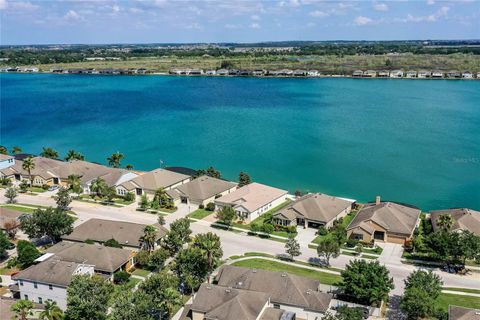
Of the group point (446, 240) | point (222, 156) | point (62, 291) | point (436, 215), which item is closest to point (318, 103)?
point (222, 156)

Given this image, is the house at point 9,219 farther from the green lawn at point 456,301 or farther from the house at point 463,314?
the house at point 463,314

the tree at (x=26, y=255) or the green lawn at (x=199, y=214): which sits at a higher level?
the tree at (x=26, y=255)

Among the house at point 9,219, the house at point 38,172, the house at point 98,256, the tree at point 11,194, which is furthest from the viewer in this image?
the house at point 38,172

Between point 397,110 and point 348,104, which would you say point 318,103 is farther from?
point 397,110

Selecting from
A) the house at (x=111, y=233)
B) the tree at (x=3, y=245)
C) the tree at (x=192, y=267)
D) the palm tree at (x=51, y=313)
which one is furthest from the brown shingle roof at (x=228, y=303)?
the tree at (x=3, y=245)

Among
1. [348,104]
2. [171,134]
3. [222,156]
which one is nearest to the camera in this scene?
[222,156]

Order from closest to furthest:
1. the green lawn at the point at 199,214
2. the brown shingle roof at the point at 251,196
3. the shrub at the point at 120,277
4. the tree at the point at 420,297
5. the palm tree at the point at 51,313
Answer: the palm tree at the point at 51,313
the tree at the point at 420,297
the shrub at the point at 120,277
the green lawn at the point at 199,214
the brown shingle roof at the point at 251,196

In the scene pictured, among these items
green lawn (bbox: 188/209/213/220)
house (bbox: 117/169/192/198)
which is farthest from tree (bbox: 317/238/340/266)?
house (bbox: 117/169/192/198)
